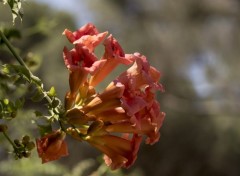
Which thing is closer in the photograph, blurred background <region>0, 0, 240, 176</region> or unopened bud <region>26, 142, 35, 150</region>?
unopened bud <region>26, 142, 35, 150</region>

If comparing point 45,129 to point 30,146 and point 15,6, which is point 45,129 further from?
point 15,6

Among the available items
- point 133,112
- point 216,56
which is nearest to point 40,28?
point 133,112

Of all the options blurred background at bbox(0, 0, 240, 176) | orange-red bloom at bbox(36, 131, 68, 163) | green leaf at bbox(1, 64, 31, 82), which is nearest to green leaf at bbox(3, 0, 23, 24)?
green leaf at bbox(1, 64, 31, 82)

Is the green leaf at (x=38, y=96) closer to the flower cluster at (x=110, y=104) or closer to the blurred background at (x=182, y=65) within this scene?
the flower cluster at (x=110, y=104)

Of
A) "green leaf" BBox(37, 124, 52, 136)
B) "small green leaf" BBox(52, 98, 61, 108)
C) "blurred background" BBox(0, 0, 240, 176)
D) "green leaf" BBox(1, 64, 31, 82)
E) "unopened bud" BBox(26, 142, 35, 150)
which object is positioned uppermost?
"green leaf" BBox(1, 64, 31, 82)

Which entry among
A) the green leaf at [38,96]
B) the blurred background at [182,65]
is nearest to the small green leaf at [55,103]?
the green leaf at [38,96]

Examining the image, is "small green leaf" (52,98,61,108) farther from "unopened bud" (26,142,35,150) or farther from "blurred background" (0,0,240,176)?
"blurred background" (0,0,240,176)
